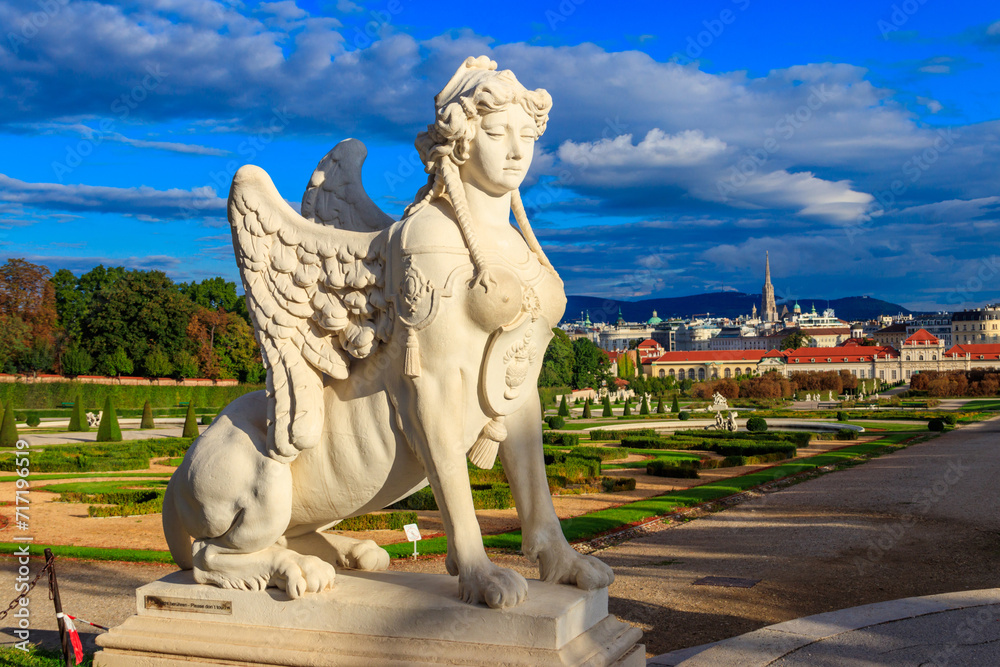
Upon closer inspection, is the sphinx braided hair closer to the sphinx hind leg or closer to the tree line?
the sphinx hind leg

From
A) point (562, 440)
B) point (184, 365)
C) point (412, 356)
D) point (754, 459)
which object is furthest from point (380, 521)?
point (184, 365)

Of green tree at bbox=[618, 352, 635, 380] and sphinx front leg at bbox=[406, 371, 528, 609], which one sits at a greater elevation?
green tree at bbox=[618, 352, 635, 380]

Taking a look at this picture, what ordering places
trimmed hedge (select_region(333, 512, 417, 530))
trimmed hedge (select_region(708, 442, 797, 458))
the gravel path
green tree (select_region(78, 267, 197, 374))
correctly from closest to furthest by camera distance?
the gravel path < trimmed hedge (select_region(333, 512, 417, 530)) < trimmed hedge (select_region(708, 442, 797, 458)) < green tree (select_region(78, 267, 197, 374))

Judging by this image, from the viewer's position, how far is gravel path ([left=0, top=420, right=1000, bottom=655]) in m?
7.97

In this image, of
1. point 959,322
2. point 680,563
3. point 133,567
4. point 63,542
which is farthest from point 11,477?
point 959,322

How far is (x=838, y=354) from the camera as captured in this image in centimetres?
9762

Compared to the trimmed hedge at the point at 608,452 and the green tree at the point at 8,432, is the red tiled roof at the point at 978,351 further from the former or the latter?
the green tree at the point at 8,432

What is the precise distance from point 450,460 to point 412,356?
500mm

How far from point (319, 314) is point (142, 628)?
1827 mm

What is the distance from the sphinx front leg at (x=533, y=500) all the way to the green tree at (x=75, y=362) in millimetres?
49955

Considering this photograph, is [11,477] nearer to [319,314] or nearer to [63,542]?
[63,542]

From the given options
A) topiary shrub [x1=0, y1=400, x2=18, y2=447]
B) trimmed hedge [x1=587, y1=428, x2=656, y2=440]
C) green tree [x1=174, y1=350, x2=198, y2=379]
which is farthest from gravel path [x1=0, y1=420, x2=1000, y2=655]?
green tree [x1=174, y1=350, x2=198, y2=379]

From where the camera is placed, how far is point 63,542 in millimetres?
11828

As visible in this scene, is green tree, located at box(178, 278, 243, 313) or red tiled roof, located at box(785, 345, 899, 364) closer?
green tree, located at box(178, 278, 243, 313)
